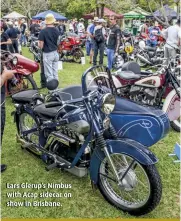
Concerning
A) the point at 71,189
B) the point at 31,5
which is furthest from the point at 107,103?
the point at 31,5

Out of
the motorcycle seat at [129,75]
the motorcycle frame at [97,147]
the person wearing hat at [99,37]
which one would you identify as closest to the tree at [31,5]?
the person wearing hat at [99,37]

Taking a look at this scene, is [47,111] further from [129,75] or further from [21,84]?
[21,84]

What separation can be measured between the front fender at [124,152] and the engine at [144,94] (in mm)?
2041

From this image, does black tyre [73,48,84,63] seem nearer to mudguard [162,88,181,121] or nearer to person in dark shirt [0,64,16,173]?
mudguard [162,88,181,121]

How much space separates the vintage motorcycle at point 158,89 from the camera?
4.45 meters

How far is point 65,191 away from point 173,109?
7.39 feet

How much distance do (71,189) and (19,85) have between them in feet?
10.8

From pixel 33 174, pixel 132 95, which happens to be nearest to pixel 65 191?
pixel 33 174

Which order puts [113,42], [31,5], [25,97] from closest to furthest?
[25,97] → [113,42] → [31,5]

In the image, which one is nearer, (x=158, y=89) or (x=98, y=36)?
(x=158, y=89)

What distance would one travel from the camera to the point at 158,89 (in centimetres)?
459

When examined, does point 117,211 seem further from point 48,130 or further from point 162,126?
point 48,130

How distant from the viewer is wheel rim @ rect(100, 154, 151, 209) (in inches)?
106

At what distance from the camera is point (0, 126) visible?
3.37 metres
